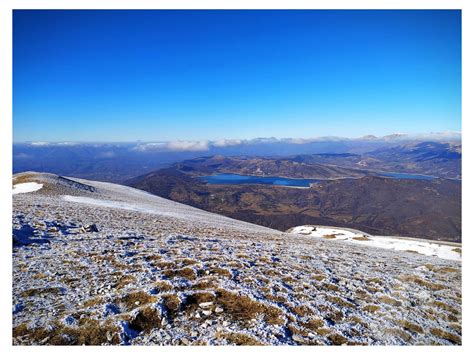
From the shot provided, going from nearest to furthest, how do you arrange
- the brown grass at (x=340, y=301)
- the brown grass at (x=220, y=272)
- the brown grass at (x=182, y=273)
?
1. the brown grass at (x=340, y=301)
2. the brown grass at (x=182, y=273)
3. the brown grass at (x=220, y=272)

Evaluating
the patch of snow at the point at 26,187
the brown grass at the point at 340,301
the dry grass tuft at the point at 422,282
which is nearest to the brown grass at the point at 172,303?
the brown grass at the point at 340,301

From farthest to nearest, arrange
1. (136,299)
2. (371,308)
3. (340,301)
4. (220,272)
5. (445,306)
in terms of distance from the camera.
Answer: (220,272) → (445,306) → (340,301) → (371,308) → (136,299)

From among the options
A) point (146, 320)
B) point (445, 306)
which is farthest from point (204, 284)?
point (445, 306)

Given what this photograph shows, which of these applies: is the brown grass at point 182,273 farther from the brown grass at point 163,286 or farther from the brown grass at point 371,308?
the brown grass at point 371,308

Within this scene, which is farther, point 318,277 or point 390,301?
point 318,277

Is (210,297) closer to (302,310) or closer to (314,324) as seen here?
(302,310)

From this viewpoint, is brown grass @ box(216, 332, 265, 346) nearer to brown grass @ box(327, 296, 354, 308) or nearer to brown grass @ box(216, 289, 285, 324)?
brown grass @ box(216, 289, 285, 324)

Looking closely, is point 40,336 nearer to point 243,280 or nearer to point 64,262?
point 64,262
